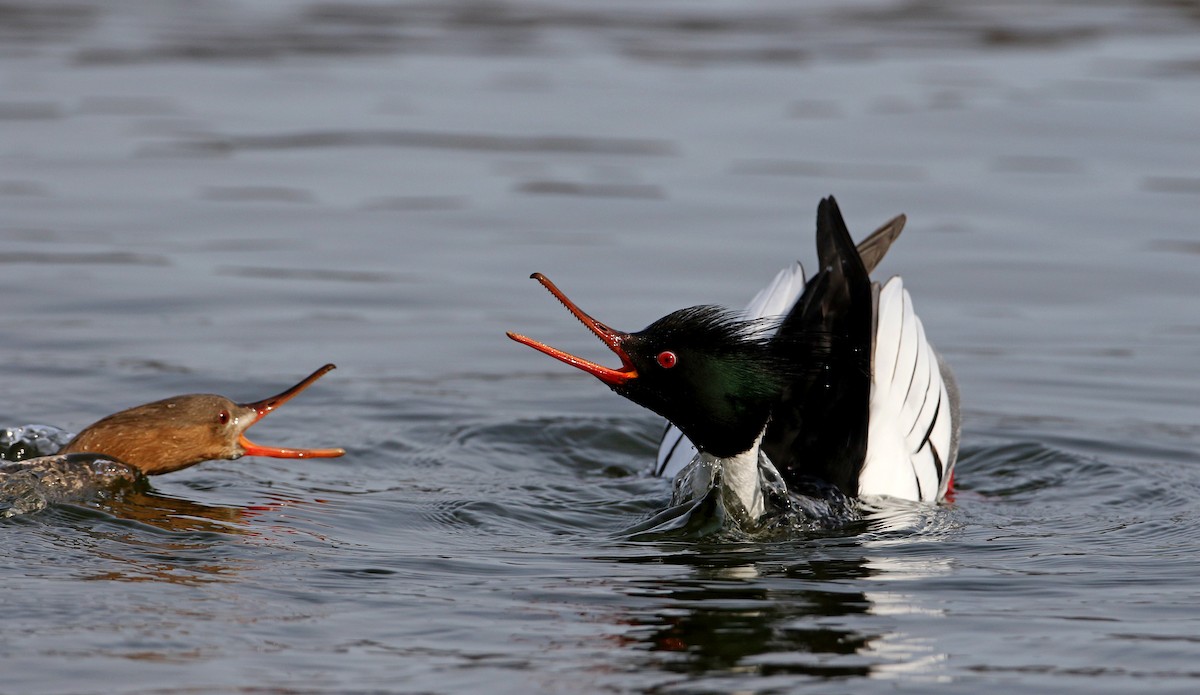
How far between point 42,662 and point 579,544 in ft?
6.83

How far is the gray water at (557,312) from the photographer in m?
5.08

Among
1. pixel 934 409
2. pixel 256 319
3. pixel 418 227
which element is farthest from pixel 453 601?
pixel 418 227

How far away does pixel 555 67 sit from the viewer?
53.9ft

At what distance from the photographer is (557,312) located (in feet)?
33.1

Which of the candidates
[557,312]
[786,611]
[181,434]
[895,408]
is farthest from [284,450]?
[557,312]

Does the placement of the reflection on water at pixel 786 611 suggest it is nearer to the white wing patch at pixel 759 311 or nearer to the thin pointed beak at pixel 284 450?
the white wing patch at pixel 759 311

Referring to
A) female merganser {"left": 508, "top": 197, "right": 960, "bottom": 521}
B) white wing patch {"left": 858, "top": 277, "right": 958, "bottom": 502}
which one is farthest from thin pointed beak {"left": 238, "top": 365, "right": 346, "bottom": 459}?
white wing patch {"left": 858, "top": 277, "right": 958, "bottom": 502}

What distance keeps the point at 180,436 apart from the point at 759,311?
8.52 feet

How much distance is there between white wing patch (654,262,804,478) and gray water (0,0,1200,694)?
0.16 meters

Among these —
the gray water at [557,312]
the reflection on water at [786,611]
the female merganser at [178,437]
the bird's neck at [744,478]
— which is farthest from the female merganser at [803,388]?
the female merganser at [178,437]

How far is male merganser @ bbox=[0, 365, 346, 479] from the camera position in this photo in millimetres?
6641

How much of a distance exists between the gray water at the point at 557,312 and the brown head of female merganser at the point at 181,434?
0.18m

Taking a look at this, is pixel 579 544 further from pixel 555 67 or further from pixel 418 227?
pixel 555 67

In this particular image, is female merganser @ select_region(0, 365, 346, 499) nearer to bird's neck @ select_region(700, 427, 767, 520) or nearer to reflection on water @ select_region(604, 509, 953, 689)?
bird's neck @ select_region(700, 427, 767, 520)
